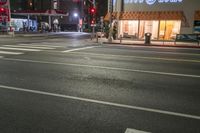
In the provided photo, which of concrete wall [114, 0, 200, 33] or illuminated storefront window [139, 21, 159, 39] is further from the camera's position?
illuminated storefront window [139, 21, 159, 39]

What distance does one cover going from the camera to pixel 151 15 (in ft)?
99.7

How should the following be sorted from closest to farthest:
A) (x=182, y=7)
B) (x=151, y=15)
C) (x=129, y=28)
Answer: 1. (x=182, y=7)
2. (x=151, y=15)
3. (x=129, y=28)

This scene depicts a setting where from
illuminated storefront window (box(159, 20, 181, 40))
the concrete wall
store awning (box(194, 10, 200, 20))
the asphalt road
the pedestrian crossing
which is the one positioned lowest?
the asphalt road

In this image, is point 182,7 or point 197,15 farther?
point 182,7

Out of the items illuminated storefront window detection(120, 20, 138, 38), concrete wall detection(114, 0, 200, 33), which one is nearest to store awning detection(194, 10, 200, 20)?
concrete wall detection(114, 0, 200, 33)

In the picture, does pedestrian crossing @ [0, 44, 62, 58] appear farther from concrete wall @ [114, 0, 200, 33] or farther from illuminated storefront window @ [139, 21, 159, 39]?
concrete wall @ [114, 0, 200, 33]

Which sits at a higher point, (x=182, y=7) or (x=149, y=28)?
(x=182, y=7)

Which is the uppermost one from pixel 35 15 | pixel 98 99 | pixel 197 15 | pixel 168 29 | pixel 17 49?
pixel 35 15

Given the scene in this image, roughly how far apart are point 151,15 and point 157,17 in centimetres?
79

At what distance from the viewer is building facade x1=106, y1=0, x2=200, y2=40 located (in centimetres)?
2847

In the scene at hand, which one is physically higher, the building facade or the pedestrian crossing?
the building facade

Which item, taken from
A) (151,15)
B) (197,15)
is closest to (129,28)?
(151,15)

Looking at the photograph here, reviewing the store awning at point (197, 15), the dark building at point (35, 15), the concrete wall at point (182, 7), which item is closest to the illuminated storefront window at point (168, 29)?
the concrete wall at point (182, 7)

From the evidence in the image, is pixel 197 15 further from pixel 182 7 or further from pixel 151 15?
pixel 151 15
